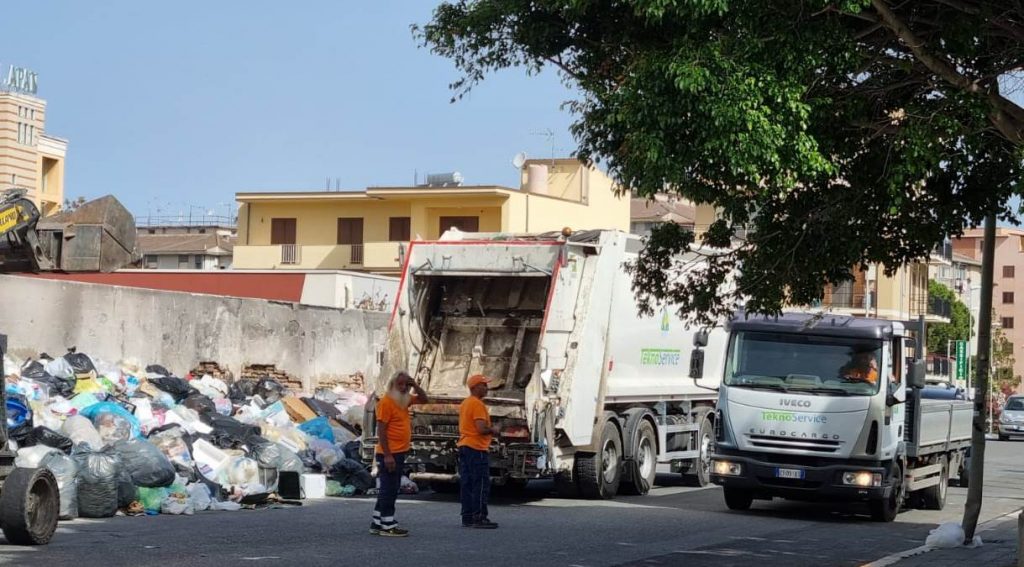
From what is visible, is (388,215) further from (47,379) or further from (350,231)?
(47,379)

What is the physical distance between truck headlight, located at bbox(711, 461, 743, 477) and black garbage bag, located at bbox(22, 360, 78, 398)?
8795mm

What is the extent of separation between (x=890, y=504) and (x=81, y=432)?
32.7 feet

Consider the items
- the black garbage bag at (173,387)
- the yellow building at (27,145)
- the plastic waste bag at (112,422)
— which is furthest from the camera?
the yellow building at (27,145)

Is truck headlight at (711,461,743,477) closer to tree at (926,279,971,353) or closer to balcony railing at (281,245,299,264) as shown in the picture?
balcony railing at (281,245,299,264)

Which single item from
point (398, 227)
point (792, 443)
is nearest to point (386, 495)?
point (792, 443)

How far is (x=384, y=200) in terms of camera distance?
63.4 meters

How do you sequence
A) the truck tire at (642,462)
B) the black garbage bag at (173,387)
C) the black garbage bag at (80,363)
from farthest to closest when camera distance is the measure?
the black garbage bag at (173,387) < the black garbage bag at (80,363) < the truck tire at (642,462)

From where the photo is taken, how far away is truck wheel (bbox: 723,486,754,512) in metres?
19.2

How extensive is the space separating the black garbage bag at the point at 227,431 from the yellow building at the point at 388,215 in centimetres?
4004

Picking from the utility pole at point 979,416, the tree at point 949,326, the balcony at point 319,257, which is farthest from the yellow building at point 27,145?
the utility pole at point 979,416

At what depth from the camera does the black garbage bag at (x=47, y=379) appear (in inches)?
784

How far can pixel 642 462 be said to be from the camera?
69.0 feet

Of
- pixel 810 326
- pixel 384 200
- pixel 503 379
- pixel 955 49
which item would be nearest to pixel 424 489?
pixel 503 379

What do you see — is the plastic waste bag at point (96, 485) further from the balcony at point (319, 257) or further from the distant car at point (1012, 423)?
the balcony at point (319, 257)
